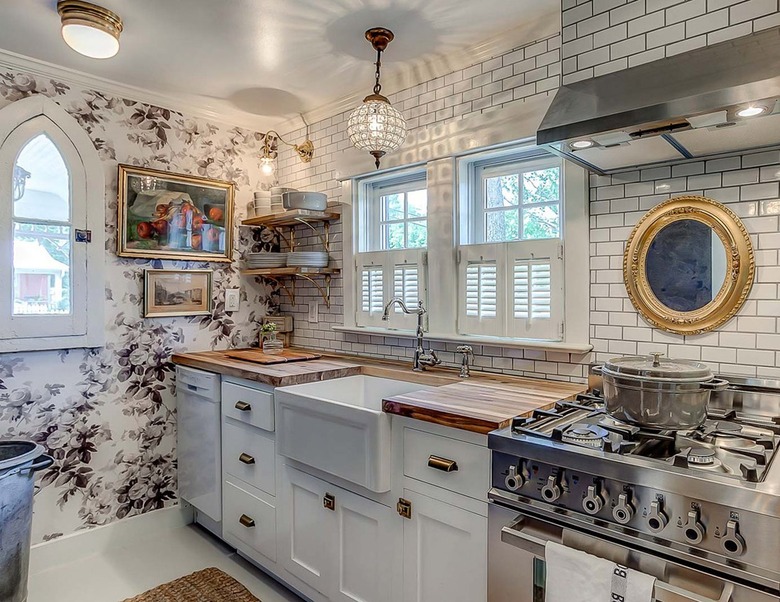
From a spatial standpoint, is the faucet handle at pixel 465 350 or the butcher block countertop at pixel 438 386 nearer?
the butcher block countertop at pixel 438 386

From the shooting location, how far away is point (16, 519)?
204 cm

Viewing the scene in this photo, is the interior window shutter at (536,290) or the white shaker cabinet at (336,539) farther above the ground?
the interior window shutter at (536,290)

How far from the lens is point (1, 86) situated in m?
2.40

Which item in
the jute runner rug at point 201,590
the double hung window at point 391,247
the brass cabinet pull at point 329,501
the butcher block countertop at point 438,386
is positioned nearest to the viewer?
the butcher block countertop at point 438,386

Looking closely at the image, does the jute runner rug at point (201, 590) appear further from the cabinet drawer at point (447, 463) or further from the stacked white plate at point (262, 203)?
the stacked white plate at point (262, 203)

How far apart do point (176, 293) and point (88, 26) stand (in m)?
1.44

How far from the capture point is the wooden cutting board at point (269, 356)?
267 cm

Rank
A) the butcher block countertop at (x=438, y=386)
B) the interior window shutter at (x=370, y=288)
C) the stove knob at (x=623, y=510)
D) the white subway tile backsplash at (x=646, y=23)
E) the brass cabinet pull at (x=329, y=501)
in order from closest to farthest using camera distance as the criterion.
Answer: the stove knob at (x=623, y=510) < the white subway tile backsplash at (x=646, y=23) < the butcher block countertop at (x=438, y=386) < the brass cabinet pull at (x=329, y=501) < the interior window shutter at (x=370, y=288)

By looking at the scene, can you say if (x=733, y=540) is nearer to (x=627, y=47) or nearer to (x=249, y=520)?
(x=627, y=47)

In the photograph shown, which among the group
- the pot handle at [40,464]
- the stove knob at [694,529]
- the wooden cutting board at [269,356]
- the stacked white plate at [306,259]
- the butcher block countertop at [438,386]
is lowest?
the pot handle at [40,464]

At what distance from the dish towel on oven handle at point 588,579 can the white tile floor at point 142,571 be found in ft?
4.81

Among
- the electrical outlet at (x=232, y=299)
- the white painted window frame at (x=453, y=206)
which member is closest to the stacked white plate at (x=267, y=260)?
the electrical outlet at (x=232, y=299)

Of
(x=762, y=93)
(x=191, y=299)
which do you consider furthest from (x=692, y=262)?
(x=191, y=299)

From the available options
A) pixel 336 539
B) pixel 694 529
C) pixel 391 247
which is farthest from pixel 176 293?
pixel 694 529
